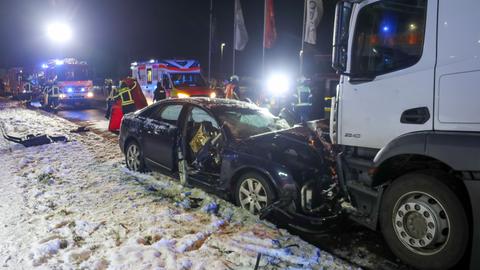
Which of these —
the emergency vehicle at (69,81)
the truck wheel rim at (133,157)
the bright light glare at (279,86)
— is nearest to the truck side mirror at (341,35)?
the truck wheel rim at (133,157)

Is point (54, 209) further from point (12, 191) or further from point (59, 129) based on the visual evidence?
point (59, 129)

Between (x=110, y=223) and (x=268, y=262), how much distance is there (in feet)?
6.56

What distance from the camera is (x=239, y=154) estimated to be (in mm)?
5273

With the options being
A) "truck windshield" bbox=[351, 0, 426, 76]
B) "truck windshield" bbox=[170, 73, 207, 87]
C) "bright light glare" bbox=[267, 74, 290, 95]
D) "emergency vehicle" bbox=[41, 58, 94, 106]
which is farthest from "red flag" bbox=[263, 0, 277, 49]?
"truck windshield" bbox=[351, 0, 426, 76]

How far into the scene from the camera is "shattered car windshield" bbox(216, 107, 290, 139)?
587cm

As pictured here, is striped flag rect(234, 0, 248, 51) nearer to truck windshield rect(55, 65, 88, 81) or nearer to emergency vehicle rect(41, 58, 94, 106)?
emergency vehicle rect(41, 58, 94, 106)

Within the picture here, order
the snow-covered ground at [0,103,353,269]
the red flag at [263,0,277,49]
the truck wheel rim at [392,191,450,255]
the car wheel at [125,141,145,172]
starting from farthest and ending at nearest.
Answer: the red flag at [263,0,277,49] → the car wheel at [125,141,145,172] → the snow-covered ground at [0,103,353,269] → the truck wheel rim at [392,191,450,255]

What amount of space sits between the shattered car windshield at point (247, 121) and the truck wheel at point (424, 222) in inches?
93.3

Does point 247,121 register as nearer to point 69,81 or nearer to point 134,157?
point 134,157

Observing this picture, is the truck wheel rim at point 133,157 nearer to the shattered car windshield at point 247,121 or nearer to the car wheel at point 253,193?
the shattered car windshield at point 247,121

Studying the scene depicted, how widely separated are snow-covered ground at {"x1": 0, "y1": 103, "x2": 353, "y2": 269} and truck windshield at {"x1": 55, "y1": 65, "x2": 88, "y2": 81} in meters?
15.5

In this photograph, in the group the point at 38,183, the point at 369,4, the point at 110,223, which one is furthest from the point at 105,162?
the point at 369,4

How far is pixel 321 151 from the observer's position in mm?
5379

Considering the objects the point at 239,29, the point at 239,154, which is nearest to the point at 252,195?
the point at 239,154
